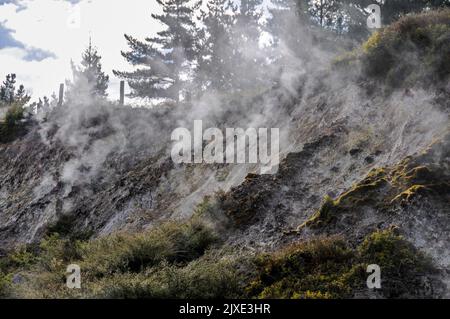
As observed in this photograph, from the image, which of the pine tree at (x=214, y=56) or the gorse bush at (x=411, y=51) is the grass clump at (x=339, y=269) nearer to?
the gorse bush at (x=411, y=51)

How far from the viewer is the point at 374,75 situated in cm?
1290

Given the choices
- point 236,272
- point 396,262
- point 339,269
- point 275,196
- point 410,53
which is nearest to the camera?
point 396,262

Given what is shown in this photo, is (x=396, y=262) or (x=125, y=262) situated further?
(x=125, y=262)

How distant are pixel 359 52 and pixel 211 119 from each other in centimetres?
548

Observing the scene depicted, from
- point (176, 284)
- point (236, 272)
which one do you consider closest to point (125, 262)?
point (176, 284)

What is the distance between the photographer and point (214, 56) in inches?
1243

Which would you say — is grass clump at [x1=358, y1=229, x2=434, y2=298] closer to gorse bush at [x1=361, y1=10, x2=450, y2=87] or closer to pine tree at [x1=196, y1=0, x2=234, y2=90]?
gorse bush at [x1=361, y1=10, x2=450, y2=87]

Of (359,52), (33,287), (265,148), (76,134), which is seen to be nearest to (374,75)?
(359,52)

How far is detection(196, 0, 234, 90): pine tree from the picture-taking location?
31.3 metres

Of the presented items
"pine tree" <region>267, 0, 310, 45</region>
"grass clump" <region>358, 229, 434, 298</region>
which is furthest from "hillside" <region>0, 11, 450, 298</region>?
"pine tree" <region>267, 0, 310, 45</region>

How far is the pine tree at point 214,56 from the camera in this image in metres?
31.3

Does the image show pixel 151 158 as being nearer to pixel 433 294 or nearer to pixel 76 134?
pixel 76 134

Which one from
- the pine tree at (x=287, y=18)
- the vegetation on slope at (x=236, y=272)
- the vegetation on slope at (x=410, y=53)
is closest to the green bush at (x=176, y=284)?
the vegetation on slope at (x=236, y=272)

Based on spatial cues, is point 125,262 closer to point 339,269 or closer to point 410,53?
point 339,269
